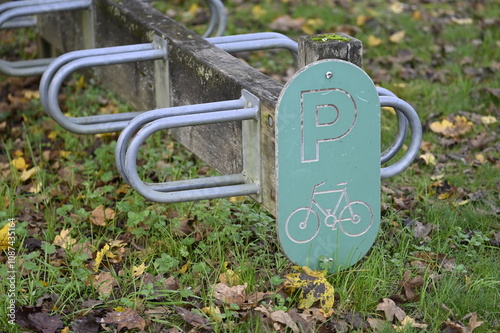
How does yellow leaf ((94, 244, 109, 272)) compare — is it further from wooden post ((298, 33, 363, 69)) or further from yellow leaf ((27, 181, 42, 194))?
wooden post ((298, 33, 363, 69))

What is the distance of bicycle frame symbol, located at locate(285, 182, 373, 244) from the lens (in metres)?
2.95

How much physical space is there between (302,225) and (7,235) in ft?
4.44

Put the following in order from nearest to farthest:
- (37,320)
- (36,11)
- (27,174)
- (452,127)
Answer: (37,320)
(27,174)
(36,11)
(452,127)

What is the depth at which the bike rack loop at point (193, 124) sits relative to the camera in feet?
9.23

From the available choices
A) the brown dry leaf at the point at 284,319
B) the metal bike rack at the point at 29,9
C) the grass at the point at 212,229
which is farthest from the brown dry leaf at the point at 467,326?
the metal bike rack at the point at 29,9

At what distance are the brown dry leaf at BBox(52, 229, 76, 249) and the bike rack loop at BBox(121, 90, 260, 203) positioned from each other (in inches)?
24.3

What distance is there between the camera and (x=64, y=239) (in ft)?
11.6

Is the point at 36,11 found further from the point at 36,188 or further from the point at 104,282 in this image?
the point at 104,282

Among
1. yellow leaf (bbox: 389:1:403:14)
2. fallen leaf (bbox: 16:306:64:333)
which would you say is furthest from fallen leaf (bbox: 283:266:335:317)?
yellow leaf (bbox: 389:1:403:14)

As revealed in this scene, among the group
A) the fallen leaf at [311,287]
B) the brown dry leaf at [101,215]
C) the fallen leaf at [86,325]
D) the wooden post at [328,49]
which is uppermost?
the wooden post at [328,49]

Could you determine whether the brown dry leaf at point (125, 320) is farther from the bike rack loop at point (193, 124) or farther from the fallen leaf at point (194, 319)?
the bike rack loop at point (193, 124)

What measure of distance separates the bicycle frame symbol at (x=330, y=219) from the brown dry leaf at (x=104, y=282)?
0.74m

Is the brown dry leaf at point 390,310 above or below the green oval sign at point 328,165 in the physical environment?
below

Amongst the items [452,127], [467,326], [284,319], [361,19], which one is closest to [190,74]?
[284,319]
